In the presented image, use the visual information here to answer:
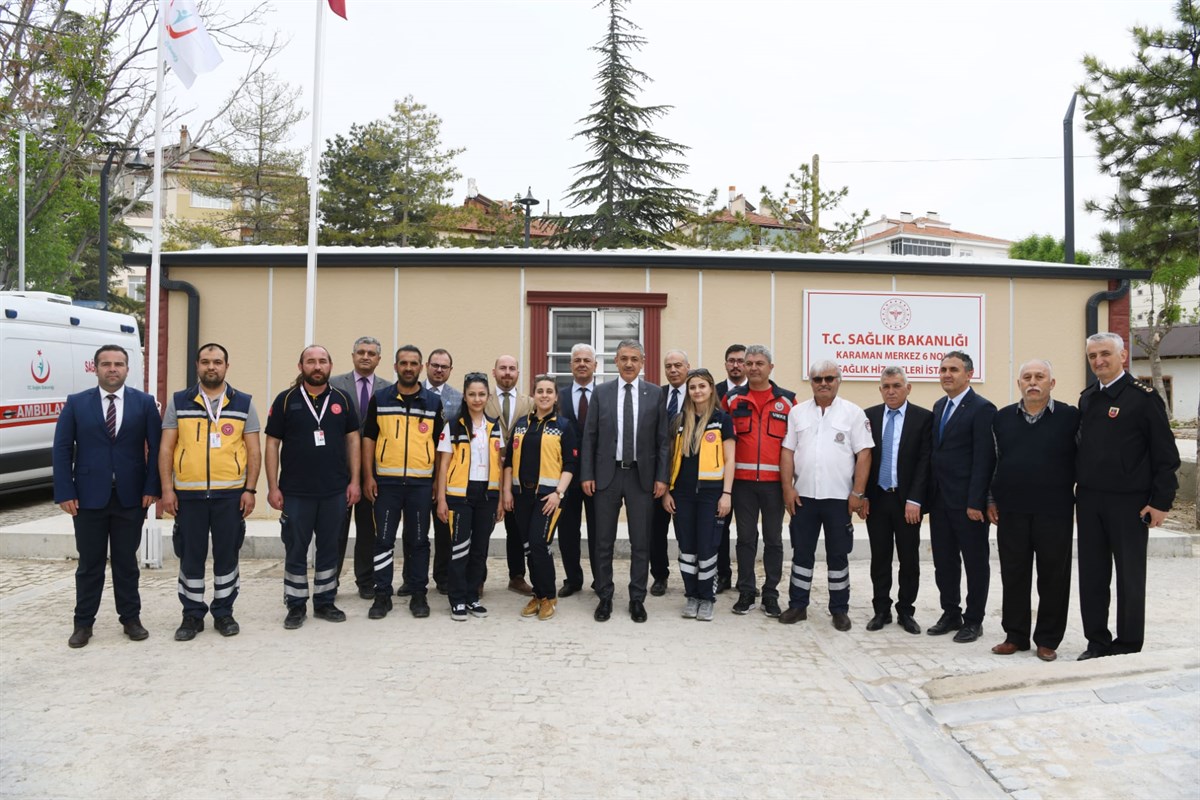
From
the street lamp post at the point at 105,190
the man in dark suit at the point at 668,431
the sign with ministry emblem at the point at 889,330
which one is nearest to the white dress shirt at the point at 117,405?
the man in dark suit at the point at 668,431

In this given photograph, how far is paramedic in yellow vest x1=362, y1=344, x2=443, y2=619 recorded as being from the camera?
20.1 ft

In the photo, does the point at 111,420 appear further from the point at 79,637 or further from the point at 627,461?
the point at 627,461

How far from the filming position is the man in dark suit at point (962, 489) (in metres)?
5.70

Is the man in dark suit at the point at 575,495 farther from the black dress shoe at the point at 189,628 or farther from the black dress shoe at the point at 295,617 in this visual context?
the black dress shoe at the point at 189,628

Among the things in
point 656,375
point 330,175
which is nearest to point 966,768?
point 656,375

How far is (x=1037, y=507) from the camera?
17.7ft

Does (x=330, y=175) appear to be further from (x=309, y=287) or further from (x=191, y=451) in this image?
(x=191, y=451)

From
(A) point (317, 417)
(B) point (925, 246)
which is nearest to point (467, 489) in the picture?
(A) point (317, 417)

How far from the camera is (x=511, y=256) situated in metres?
9.38

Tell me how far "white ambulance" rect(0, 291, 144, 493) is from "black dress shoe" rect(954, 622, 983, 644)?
34.1 feet

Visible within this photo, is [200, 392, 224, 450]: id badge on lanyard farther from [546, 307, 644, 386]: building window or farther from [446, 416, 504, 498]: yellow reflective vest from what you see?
[546, 307, 644, 386]: building window

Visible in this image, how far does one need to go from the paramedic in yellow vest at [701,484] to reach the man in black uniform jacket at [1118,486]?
2.24 m

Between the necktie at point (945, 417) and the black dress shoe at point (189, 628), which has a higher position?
the necktie at point (945, 417)

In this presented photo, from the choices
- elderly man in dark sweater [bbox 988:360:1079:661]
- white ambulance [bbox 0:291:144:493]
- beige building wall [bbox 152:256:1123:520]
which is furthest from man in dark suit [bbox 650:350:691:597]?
white ambulance [bbox 0:291:144:493]
